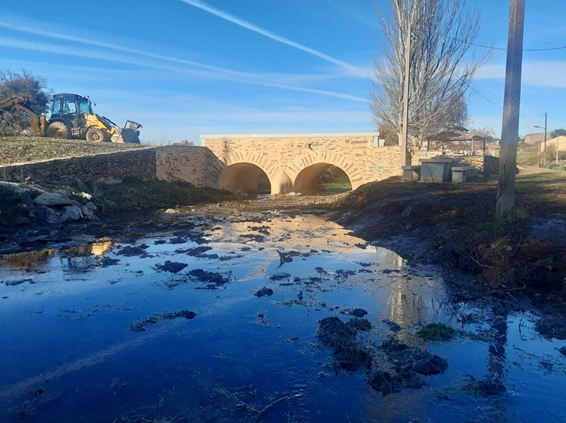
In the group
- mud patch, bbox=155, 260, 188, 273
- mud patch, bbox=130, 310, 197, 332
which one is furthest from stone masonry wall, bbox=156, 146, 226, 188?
mud patch, bbox=130, 310, 197, 332

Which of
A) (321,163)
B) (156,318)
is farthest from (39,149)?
(156,318)

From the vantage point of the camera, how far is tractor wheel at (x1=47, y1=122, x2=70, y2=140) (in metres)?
24.2

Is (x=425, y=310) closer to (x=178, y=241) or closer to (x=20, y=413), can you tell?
(x=20, y=413)

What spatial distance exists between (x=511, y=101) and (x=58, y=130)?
2439cm

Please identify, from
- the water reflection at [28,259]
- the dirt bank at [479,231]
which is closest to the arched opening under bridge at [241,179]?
the dirt bank at [479,231]

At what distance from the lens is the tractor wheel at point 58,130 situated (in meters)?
24.2

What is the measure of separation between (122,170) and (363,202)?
11.3 meters

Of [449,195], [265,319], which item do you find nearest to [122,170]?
[449,195]

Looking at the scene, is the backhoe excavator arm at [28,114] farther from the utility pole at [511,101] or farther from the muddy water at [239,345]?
the utility pole at [511,101]

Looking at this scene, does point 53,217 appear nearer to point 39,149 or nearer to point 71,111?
point 39,149

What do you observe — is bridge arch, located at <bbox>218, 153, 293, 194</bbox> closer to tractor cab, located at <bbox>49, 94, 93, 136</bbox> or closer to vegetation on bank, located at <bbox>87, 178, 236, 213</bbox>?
vegetation on bank, located at <bbox>87, 178, 236, 213</bbox>

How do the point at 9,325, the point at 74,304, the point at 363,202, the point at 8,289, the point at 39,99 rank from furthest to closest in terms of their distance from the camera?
1. the point at 39,99
2. the point at 363,202
3. the point at 8,289
4. the point at 74,304
5. the point at 9,325

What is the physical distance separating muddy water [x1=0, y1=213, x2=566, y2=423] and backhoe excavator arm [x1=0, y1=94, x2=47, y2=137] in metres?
19.8

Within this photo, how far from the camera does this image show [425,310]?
16.9 feet
